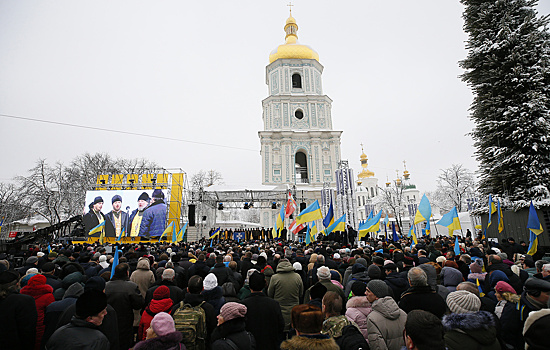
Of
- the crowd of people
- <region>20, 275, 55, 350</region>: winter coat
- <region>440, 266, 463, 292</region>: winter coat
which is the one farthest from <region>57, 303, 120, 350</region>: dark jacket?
<region>440, 266, 463, 292</region>: winter coat

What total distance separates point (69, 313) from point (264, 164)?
107 ft

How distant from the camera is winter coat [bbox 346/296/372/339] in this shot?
11.4 feet

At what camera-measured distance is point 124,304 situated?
4.63 m

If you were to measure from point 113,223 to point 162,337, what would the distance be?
1084 inches

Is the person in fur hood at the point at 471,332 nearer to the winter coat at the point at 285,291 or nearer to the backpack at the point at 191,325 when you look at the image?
the backpack at the point at 191,325

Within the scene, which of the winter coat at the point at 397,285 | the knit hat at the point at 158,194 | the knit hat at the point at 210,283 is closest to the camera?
the knit hat at the point at 210,283

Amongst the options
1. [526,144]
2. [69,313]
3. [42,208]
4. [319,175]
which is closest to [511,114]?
[526,144]

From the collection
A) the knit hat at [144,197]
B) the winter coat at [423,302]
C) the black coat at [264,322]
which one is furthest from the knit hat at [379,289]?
the knit hat at [144,197]

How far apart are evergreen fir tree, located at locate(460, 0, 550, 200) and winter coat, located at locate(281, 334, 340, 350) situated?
543 inches

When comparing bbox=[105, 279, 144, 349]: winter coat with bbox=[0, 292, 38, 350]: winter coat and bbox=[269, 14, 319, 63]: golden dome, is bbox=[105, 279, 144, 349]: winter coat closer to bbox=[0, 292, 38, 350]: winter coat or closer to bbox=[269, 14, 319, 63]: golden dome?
bbox=[0, 292, 38, 350]: winter coat

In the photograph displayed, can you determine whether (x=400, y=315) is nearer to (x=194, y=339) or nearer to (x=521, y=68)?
(x=194, y=339)

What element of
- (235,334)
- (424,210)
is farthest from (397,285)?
(424,210)

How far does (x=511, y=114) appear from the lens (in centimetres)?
1284

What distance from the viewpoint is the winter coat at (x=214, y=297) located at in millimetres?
4320
